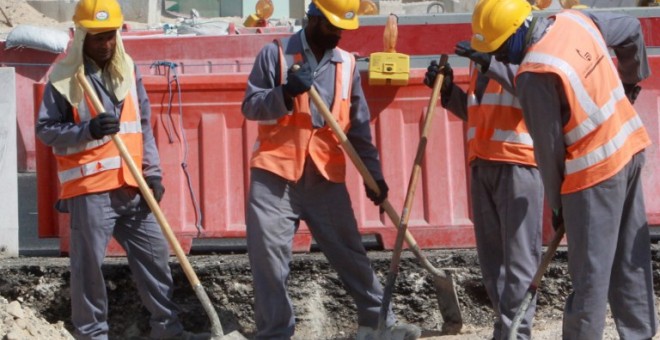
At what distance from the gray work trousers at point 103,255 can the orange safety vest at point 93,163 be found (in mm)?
53

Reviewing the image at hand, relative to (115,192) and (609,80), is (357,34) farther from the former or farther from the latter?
(609,80)

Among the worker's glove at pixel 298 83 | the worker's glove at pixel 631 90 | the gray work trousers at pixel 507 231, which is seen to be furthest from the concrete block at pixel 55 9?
the worker's glove at pixel 631 90

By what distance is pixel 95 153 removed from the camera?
6875 mm

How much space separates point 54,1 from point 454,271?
14381 mm

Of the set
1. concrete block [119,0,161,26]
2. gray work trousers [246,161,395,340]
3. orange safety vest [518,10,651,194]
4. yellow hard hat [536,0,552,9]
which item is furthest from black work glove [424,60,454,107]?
concrete block [119,0,161,26]

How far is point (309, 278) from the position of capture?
7820mm

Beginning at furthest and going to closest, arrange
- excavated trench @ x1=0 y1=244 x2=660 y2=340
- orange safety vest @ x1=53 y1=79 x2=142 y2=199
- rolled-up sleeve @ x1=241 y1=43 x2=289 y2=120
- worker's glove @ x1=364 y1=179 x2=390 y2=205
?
excavated trench @ x1=0 y1=244 x2=660 y2=340
worker's glove @ x1=364 y1=179 x2=390 y2=205
orange safety vest @ x1=53 y1=79 x2=142 y2=199
rolled-up sleeve @ x1=241 y1=43 x2=289 y2=120

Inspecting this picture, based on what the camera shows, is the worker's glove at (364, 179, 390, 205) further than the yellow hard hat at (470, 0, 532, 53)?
Yes

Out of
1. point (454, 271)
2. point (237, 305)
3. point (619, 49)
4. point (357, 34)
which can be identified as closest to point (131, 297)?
point (237, 305)

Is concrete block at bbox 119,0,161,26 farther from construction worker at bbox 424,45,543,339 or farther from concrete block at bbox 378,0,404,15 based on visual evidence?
construction worker at bbox 424,45,543,339

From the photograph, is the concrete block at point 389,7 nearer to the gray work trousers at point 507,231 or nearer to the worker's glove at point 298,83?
the gray work trousers at point 507,231

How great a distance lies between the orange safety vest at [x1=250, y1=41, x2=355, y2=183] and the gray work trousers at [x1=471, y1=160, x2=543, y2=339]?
721mm

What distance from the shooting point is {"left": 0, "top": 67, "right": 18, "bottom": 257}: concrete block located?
327 inches

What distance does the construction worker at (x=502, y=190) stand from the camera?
6.46 m
